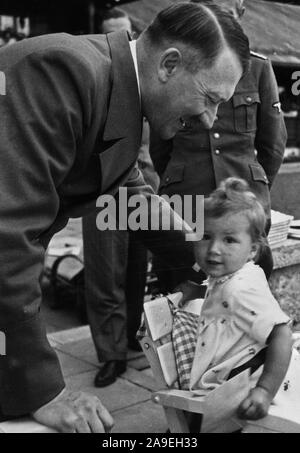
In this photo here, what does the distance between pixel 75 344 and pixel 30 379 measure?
270 cm

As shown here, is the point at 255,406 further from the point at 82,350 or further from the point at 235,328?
the point at 82,350

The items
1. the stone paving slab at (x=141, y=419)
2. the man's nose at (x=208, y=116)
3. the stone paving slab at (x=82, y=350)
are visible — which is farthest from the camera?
the stone paving slab at (x=82, y=350)

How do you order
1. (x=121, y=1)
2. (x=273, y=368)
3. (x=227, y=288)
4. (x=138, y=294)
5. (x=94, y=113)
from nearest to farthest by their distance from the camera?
(x=94, y=113)
(x=273, y=368)
(x=227, y=288)
(x=138, y=294)
(x=121, y=1)

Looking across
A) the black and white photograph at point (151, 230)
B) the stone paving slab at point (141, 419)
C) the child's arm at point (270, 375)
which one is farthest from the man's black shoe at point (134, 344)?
the child's arm at point (270, 375)

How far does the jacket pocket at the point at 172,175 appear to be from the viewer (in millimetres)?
3414

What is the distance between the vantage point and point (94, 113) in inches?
65.4

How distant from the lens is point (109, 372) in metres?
3.58

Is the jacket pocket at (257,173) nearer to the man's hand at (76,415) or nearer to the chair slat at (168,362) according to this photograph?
the chair slat at (168,362)

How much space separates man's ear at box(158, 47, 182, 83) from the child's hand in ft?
3.35

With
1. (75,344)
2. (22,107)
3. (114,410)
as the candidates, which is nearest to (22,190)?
(22,107)

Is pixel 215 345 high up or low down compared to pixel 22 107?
down

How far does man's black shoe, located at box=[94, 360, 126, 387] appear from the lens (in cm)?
353

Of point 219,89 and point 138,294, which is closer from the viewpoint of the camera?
point 219,89

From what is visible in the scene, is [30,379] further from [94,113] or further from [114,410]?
[114,410]
